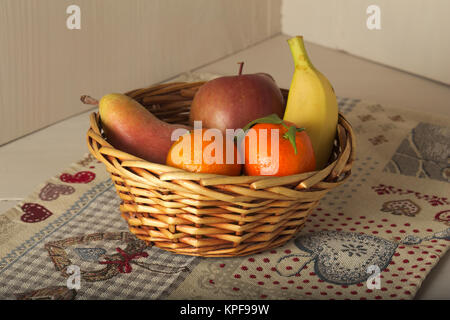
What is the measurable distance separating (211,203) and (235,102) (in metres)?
0.14

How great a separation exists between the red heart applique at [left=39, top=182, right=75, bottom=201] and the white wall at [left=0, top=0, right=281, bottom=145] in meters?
0.17

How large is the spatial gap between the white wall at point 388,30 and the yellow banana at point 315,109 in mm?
528

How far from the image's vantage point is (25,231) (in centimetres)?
59

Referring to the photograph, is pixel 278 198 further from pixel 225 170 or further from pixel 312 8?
pixel 312 8

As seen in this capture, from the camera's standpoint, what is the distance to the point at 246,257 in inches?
21.6

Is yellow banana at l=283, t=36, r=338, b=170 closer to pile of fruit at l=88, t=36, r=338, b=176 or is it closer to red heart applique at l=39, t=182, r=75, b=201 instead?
pile of fruit at l=88, t=36, r=338, b=176

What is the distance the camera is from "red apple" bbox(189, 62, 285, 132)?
589 millimetres

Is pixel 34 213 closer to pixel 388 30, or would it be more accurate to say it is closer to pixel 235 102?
pixel 235 102

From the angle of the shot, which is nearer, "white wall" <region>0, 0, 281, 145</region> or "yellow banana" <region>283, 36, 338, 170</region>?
"yellow banana" <region>283, 36, 338, 170</region>

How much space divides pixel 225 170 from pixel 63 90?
17.3 inches

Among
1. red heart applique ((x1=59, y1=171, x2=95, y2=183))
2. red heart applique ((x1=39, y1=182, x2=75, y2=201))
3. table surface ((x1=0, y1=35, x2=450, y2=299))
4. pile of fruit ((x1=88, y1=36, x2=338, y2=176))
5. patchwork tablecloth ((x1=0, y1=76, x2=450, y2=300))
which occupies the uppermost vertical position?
pile of fruit ((x1=88, y1=36, x2=338, y2=176))

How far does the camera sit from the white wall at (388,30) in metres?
1.04

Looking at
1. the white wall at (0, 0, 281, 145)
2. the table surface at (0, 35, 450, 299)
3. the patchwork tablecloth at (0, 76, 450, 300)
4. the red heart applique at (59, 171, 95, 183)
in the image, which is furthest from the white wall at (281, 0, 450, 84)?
Result: the red heart applique at (59, 171, 95, 183)
